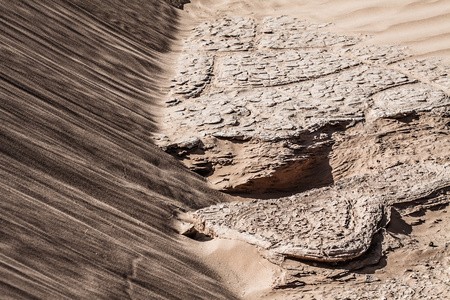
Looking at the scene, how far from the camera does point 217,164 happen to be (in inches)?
95.5

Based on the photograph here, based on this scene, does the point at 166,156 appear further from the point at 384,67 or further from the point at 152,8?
the point at 152,8

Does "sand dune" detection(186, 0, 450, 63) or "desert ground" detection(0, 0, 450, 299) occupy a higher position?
"sand dune" detection(186, 0, 450, 63)

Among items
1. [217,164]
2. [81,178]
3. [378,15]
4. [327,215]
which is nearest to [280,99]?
[217,164]

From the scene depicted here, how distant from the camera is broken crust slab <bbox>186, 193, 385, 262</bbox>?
1.84 m

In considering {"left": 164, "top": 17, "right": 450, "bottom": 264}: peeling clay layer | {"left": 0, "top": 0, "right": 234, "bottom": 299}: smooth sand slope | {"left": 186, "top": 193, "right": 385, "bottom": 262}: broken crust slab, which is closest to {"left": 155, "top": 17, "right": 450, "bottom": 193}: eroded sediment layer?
{"left": 164, "top": 17, "right": 450, "bottom": 264}: peeling clay layer

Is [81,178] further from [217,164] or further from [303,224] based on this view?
[303,224]

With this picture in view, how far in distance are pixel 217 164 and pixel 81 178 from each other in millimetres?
721

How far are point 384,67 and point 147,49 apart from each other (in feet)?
5.71

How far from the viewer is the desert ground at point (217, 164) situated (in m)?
1.70

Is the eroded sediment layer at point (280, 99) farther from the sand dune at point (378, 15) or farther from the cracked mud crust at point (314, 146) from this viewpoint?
the sand dune at point (378, 15)

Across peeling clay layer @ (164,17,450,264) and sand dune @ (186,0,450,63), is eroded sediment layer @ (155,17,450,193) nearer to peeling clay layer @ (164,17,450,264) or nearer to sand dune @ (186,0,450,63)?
peeling clay layer @ (164,17,450,264)

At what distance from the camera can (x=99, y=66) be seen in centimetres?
302

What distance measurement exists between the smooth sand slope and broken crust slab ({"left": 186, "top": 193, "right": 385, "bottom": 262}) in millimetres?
191

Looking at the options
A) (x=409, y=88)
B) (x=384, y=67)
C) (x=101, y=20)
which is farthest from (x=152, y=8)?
(x=409, y=88)
